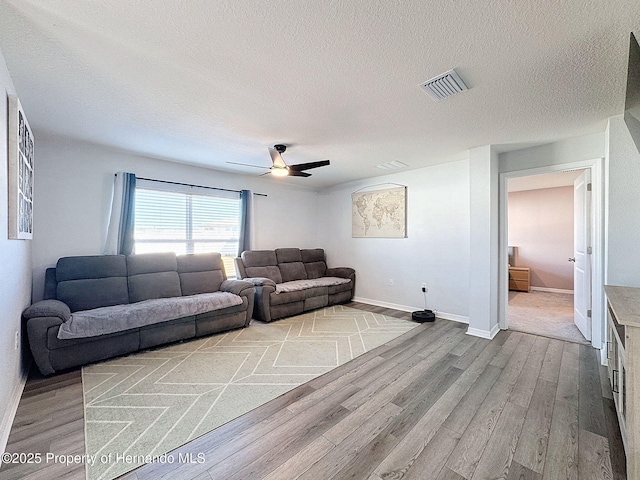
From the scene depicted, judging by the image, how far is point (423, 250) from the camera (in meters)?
4.58

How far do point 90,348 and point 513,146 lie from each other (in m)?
5.31

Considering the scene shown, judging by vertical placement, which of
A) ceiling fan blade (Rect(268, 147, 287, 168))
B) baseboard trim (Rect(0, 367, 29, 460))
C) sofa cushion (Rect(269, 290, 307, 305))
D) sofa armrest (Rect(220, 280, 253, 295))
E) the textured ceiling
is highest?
the textured ceiling

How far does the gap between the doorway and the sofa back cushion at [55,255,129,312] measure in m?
6.31

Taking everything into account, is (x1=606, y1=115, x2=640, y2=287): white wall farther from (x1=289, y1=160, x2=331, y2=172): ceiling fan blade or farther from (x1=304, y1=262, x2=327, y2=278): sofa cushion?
(x1=304, y1=262, x2=327, y2=278): sofa cushion

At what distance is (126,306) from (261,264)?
7.08 feet

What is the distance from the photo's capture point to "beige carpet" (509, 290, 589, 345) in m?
3.56

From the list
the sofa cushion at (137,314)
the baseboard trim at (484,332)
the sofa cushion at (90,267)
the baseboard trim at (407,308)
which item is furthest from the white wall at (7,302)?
the baseboard trim at (407,308)

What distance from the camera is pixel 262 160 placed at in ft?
13.4

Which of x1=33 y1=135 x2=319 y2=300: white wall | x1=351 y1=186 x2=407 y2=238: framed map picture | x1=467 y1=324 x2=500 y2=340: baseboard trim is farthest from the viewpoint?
x1=351 y1=186 x2=407 y2=238: framed map picture

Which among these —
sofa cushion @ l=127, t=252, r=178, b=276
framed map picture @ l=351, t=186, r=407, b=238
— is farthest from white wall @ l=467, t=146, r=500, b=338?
sofa cushion @ l=127, t=252, r=178, b=276

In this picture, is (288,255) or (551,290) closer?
(288,255)

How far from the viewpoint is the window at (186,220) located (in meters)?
3.98

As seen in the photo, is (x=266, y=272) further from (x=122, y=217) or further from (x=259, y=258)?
(x=122, y=217)

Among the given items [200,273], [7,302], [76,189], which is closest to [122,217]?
[76,189]
